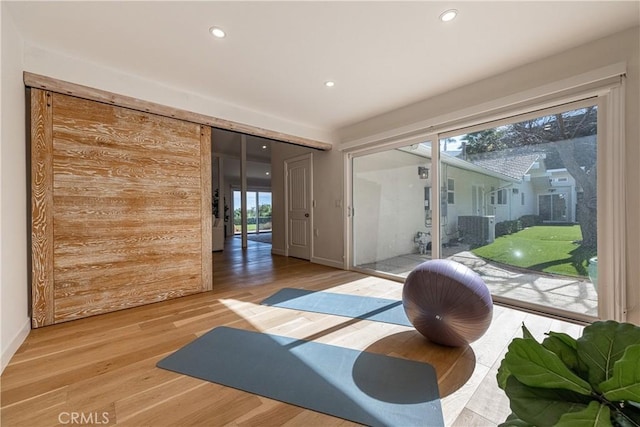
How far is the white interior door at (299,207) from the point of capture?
5.42 metres

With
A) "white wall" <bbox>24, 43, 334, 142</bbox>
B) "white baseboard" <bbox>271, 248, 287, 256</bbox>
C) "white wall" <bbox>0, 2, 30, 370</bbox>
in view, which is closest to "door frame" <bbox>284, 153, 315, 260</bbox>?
"white baseboard" <bbox>271, 248, 287, 256</bbox>

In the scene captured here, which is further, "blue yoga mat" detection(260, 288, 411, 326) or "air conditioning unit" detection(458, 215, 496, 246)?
"air conditioning unit" detection(458, 215, 496, 246)

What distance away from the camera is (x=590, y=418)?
364mm

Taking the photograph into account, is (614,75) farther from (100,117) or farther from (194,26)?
(100,117)

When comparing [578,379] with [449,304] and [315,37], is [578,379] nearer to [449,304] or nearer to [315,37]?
[449,304]

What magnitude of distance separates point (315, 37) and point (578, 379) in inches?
102

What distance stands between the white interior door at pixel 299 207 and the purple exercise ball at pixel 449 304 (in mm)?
3506

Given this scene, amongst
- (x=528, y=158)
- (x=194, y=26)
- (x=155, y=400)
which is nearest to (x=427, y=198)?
(x=528, y=158)

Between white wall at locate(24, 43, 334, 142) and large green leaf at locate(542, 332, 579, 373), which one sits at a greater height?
white wall at locate(24, 43, 334, 142)

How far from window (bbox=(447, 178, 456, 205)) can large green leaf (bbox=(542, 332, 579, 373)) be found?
10.3 feet

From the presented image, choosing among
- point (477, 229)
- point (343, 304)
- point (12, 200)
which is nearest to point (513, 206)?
point (477, 229)

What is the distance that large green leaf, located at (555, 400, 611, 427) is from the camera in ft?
1.18

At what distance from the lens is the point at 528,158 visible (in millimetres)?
2738

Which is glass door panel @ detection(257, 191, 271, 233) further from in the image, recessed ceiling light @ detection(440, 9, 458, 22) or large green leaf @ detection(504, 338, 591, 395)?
large green leaf @ detection(504, 338, 591, 395)
